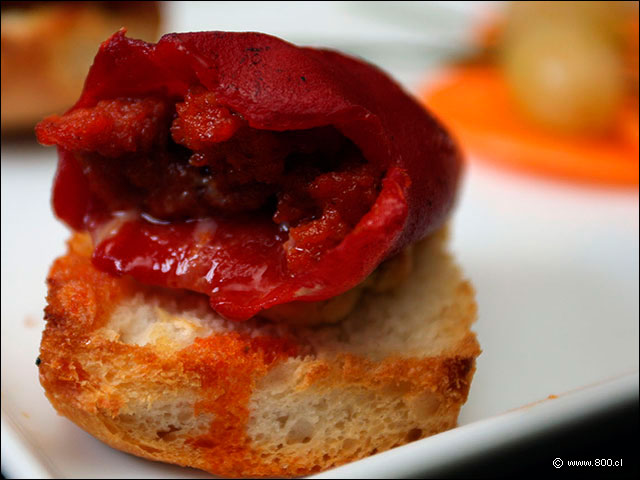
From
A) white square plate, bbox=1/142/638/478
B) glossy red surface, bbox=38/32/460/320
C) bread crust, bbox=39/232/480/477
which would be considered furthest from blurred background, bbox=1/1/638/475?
glossy red surface, bbox=38/32/460/320

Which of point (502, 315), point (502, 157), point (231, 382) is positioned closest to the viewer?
point (231, 382)

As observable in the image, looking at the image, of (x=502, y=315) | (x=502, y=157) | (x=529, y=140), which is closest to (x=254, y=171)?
(x=502, y=315)

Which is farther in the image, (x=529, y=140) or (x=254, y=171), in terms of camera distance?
(x=529, y=140)

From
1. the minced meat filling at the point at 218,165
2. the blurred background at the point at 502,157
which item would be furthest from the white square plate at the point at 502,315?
the minced meat filling at the point at 218,165

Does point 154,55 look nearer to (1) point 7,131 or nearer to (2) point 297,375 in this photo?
(2) point 297,375

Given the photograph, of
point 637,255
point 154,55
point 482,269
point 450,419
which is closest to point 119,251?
point 154,55

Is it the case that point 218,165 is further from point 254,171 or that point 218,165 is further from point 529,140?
point 529,140

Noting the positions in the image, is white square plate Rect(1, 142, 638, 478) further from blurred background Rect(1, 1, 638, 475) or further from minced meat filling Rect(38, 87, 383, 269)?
minced meat filling Rect(38, 87, 383, 269)
